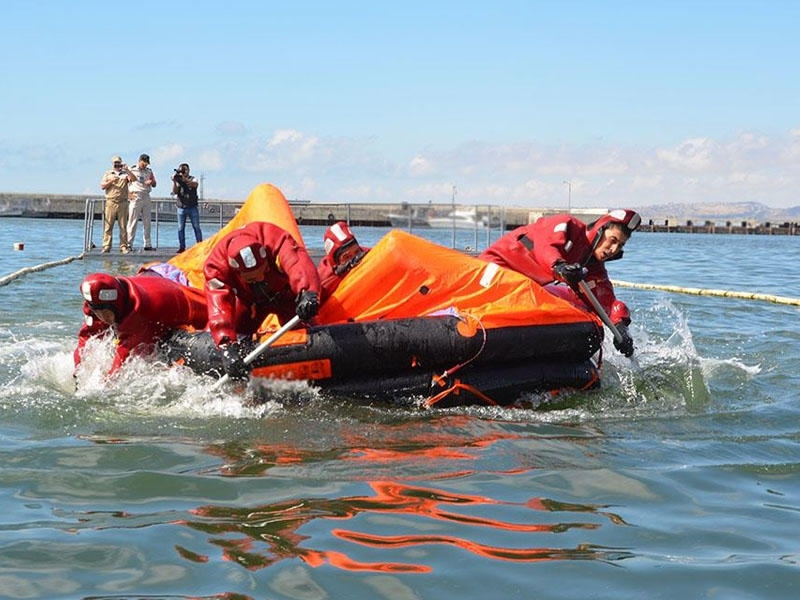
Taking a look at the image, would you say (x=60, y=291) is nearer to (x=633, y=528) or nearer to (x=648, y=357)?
(x=648, y=357)

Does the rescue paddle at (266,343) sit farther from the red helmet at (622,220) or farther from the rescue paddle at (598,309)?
the red helmet at (622,220)

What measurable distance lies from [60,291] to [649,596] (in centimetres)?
1323

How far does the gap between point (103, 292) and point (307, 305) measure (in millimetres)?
1612

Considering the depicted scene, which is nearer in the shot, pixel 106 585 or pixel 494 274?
pixel 106 585

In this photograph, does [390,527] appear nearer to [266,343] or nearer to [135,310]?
[266,343]

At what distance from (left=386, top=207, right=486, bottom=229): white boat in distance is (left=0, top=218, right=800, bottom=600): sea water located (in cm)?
1433

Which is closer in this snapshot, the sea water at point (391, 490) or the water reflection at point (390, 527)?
the sea water at point (391, 490)

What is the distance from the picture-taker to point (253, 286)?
827 centimetres

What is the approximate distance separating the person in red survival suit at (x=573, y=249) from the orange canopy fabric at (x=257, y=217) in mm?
1705

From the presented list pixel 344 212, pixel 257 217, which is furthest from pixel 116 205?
pixel 344 212

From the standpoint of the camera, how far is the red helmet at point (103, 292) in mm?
8039

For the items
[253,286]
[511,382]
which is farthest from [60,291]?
[511,382]

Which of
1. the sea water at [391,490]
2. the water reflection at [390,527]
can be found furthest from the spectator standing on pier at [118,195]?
the water reflection at [390,527]

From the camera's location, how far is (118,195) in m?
21.2
